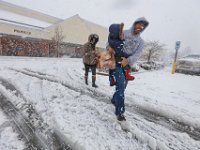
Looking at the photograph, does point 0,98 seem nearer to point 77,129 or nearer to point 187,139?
point 77,129

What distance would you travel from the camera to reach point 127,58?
2.88 metres

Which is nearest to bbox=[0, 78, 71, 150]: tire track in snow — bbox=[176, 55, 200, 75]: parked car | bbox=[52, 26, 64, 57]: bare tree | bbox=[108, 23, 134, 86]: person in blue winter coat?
bbox=[108, 23, 134, 86]: person in blue winter coat

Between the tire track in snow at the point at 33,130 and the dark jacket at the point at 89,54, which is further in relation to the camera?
the dark jacket at the point at 89,54

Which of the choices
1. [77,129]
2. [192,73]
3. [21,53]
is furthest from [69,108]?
[21,53]

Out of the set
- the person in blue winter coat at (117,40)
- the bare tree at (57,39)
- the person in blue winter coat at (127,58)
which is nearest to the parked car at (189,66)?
the person in blue winter coat at (127,58)

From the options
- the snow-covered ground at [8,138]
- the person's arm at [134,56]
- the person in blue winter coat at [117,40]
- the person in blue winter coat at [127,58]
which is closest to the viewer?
the snow-covered ground at [8,138]

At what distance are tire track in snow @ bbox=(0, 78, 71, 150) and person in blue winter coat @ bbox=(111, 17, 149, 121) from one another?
1118mm

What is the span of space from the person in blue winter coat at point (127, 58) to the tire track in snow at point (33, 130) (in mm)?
1118

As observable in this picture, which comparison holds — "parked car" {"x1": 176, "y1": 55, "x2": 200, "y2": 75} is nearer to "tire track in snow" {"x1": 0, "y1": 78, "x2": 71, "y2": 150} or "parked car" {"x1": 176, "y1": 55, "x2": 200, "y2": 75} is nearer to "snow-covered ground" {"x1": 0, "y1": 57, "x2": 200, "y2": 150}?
"snow-covered ground" {"x1": 0, "y1": 57, "x2": 200, "y2": 150}

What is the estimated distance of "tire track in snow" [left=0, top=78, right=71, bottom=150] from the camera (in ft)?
6.47

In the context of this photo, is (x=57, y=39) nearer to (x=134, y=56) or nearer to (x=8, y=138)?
(x=134, y=56)

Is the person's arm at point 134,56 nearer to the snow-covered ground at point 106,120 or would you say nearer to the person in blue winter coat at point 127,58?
the person in blue winter coat at point 127,58

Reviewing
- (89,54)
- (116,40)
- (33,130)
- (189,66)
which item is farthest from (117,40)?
(189,66)

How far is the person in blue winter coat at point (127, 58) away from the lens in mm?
2721
